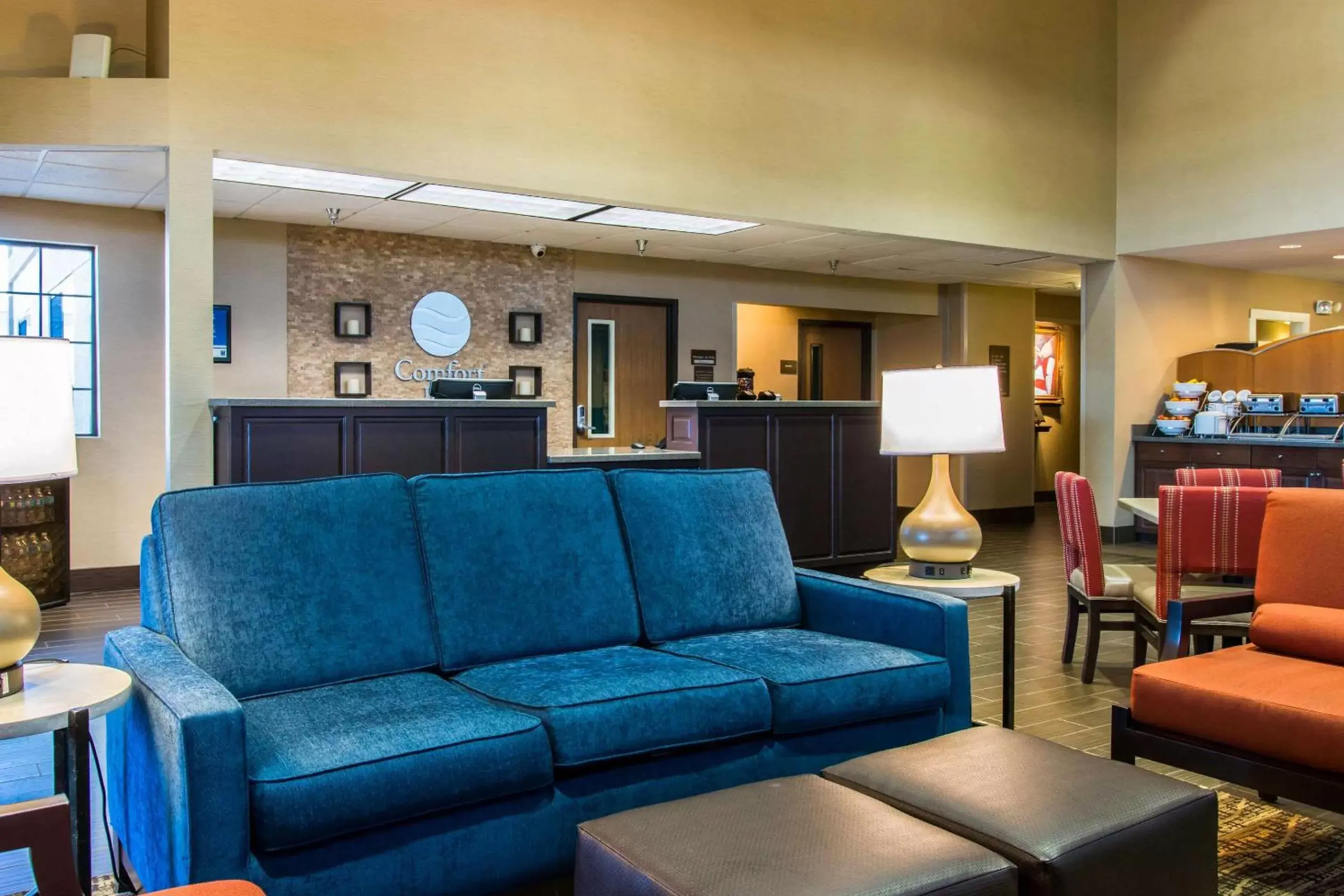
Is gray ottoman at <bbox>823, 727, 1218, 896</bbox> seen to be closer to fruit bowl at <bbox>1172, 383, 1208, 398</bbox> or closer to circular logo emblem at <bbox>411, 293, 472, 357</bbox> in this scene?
circular logo emblem at <bbox>411, 293, 472, 357</bbox>

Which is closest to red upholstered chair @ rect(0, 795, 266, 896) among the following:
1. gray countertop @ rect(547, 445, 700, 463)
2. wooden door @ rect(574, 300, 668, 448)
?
gray countertop @ rect(547, 445, 700, 463)

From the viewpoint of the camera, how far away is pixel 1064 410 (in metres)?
14.9

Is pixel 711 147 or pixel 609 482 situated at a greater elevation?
pixel 711 147

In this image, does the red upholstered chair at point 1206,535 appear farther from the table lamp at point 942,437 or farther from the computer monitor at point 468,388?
the computer monitor at point 468,388

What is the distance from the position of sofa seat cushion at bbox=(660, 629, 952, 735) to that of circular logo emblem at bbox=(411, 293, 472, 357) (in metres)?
6.38

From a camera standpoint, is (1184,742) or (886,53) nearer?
(1184,742)

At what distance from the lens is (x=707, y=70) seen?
7.45 meters

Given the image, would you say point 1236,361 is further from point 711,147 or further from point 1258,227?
point 711,147

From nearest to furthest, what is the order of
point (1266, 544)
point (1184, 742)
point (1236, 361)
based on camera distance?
point (1184, 742)
point (1266, 544)
point (1236, 361)

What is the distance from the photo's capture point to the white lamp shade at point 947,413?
3.84 meters

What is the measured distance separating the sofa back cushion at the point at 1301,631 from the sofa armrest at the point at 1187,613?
12cm

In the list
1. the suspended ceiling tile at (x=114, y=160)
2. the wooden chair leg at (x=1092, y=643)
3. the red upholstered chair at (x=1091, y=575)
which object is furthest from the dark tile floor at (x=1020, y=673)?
the suspended ceiling tile at (x=114, y=160)

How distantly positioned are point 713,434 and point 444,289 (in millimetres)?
3225

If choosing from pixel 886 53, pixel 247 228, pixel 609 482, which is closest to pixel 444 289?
pixel 247 228
